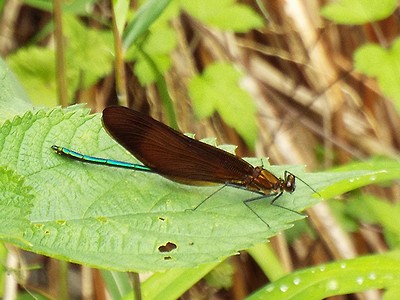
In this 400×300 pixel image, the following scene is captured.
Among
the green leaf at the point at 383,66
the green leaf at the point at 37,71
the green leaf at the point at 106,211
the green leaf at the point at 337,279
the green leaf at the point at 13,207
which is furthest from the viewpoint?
the green leaf at the point at 383,66

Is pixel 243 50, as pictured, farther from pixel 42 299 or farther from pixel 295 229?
pixel 42 299

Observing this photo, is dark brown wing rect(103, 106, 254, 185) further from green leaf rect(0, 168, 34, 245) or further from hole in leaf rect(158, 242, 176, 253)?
green leaf rect(0, 168, 34, 245)

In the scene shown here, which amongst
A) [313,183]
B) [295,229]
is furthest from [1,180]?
[295,229]

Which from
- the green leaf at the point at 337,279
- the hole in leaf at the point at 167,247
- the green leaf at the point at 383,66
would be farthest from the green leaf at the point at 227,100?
the hole in leaf at the point at 167,247

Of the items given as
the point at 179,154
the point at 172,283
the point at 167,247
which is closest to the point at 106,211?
the point at 167,247

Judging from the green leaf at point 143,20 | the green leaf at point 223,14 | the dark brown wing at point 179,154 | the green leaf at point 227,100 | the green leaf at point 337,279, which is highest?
the green leaf at point 223,14

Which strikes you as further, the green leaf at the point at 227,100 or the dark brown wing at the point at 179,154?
the green leaf at the point at 227,100

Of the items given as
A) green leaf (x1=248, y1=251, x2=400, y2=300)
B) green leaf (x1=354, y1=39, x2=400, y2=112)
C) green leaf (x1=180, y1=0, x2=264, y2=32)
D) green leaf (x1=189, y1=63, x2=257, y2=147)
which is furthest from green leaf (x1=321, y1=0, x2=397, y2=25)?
green leaf (x1=248, y1=251, x2=400, y2=300)

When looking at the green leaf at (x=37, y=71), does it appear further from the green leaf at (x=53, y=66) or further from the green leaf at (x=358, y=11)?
the green leaf at (x=358, y=11)
